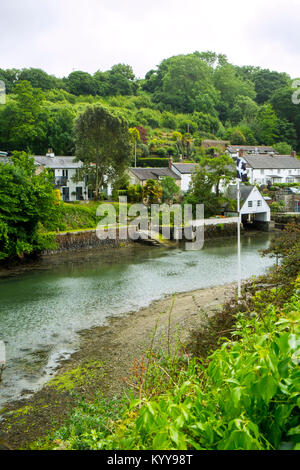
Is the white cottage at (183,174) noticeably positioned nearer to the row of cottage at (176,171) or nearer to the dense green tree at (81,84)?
the row of cottage at (176,171)

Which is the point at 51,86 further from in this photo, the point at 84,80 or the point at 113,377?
the point at 113,377

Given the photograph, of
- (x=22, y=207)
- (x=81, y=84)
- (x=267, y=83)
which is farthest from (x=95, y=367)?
(x=267, y=83)

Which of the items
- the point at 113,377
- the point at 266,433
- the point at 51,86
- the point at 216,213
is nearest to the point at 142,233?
the point at 216,213

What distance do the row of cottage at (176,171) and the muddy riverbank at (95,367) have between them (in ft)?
88.3

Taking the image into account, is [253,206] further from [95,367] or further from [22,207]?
[95,367]

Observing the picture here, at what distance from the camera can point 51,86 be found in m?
91.2

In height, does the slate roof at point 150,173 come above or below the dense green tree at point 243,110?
below

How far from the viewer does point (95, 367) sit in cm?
1259

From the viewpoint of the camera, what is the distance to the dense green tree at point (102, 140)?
3922 cm

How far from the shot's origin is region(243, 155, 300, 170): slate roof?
60.5 meters

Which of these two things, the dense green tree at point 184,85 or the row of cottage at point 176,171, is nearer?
the row of cottage at point 176,171

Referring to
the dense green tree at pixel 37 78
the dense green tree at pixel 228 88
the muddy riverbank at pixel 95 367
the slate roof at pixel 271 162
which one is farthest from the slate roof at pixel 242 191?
the dense green tree at pixel 228 88

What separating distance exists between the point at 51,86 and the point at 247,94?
5193 centimetres

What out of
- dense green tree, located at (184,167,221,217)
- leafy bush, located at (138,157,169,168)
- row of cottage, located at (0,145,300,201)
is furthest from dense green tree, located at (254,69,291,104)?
dense green tree, located at (184,167,221,217)
